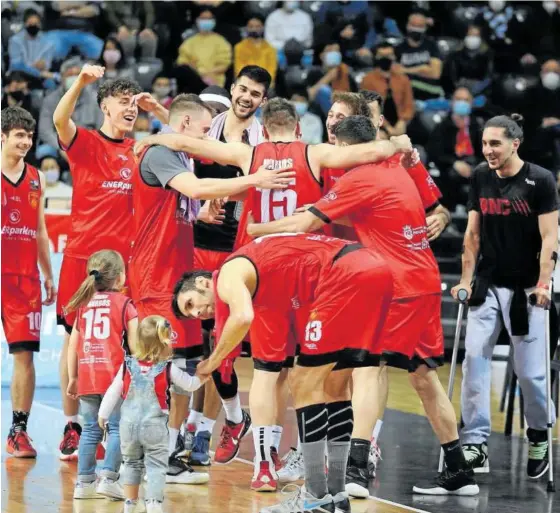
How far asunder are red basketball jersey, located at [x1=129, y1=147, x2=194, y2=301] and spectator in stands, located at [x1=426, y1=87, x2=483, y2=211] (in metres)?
7.81

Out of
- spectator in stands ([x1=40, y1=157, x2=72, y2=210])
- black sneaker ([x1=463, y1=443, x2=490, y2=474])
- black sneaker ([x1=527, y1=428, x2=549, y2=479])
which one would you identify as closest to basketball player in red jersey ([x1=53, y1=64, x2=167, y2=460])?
black sneaker ([x1=463, y1=443, x2=490, y2=474])

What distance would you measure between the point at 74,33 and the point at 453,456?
10886 millimetres

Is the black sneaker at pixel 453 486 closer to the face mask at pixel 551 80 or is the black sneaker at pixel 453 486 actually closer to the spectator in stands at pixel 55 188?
the spectator in stands at pixel 55 188

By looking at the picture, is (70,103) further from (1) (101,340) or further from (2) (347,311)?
(2) (347,311)

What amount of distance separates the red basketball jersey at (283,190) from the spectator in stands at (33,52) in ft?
32.3

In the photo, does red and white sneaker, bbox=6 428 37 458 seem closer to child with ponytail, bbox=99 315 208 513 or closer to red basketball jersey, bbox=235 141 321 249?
child with ponytail, bbox=99 315 208 513

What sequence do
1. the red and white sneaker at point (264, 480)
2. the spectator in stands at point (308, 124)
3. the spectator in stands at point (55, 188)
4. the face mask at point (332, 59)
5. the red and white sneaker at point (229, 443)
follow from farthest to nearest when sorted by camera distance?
the face mask at point (332, 59) < the spectator in stands at point (308, 124) < the spectator in stands at point (55, 188) < the red and white sneaker at point (229, 443) < the red and white sneaker at point (264, 480)

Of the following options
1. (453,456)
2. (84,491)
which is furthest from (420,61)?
(84,491)

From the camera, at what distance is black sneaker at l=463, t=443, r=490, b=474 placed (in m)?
8.03

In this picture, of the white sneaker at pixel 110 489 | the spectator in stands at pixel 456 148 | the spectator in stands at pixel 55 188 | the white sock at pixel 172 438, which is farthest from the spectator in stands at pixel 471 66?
the white sneaker at pixel 110 489

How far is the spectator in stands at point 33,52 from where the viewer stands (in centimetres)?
1622

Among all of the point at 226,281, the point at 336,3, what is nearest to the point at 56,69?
the point at 336,3

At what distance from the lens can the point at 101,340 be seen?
6980 millimetres

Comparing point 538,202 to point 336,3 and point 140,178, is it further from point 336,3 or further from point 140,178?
point 336,3
